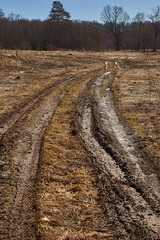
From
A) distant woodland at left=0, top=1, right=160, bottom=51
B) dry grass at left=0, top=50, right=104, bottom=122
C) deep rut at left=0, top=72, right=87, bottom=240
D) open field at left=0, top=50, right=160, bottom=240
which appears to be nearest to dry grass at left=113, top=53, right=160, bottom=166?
open field at left=0, top=50, right=160, bottom=240

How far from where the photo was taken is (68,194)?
3.68m

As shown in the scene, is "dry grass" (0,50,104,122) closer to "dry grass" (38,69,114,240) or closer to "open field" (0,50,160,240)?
"open field" (0,50,160,240)

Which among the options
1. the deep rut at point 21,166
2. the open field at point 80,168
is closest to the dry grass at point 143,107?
the open field at point 80,168

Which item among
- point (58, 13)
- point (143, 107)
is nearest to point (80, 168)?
point (143, 107)

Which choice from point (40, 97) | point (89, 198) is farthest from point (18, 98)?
point (89, 198)

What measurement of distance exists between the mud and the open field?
0.05ft

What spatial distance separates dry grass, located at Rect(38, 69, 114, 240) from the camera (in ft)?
9.72

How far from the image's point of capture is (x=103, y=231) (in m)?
2.94

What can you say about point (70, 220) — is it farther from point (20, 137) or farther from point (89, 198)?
point (20, 137)

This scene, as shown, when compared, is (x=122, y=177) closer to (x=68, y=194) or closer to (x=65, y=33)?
(x=68, y=194)

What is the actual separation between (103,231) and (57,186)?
47.5 inches

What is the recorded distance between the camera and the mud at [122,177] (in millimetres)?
3056

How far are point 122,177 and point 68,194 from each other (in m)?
1.06

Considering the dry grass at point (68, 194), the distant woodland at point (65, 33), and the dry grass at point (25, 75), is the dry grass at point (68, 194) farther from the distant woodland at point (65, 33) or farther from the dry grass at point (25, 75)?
the distant woodland at point (65, 33)
